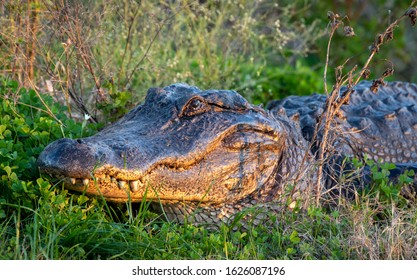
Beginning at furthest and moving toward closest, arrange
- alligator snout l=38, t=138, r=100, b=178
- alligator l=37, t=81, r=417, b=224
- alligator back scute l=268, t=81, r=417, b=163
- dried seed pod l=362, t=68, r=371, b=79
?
alligator back scute l=268, t=81, r=417, b=163, dried seed pod l=362, t=68, r=371, b=79, alligator l=37, t=81, r=417, b=224, alligator snout l=38, t=138, r=100, b=178

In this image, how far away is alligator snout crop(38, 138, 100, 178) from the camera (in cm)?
382

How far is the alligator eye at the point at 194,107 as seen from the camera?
4480mm

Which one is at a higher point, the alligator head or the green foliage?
the alligator head

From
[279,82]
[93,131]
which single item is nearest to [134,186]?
[93,131]

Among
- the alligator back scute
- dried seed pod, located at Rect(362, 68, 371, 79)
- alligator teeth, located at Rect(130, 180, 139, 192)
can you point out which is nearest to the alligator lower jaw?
alligator teeth, located at Rect(130, 180, 139, 192)

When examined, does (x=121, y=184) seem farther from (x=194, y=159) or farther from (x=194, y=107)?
(x=194, y=107)

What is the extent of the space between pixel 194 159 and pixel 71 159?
0.79m

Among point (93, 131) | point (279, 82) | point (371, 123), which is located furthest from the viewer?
point (279, 82)

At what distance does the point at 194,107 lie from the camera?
4492 millimetres

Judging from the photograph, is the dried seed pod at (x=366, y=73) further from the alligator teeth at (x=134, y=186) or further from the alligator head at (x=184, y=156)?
the alligator teeth at (x=134, y=186)

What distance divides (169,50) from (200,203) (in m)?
3.74

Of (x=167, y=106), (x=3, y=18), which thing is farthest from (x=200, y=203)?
(x=3, y=18)

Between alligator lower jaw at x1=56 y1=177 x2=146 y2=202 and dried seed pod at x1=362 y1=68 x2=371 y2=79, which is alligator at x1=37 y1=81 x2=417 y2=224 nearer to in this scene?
alligator lower jaw at x1=56 y1=177 x2=146 y2=202

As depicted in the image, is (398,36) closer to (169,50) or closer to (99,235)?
(169,50)
